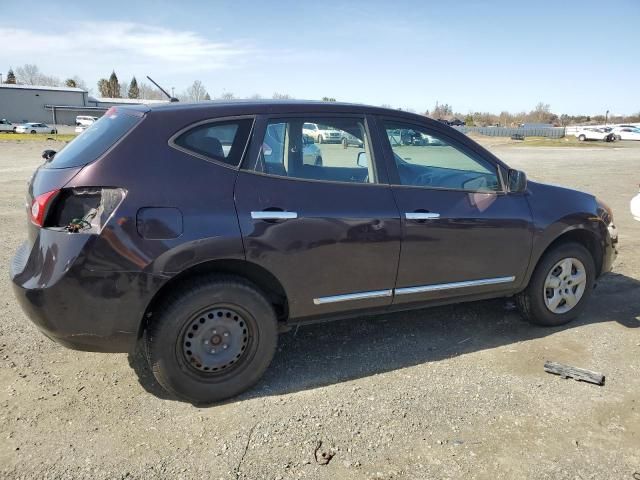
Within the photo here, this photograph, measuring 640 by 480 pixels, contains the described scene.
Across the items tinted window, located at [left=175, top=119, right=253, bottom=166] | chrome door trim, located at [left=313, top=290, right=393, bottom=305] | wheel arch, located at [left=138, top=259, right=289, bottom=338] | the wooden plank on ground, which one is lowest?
the wooden plank on ground

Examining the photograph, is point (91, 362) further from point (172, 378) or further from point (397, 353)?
point (397, 353)

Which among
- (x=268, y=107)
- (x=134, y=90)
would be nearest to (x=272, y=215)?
(x=268, y=107)

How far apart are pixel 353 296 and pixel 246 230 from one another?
938 millimetres

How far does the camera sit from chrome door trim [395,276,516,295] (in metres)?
3.71

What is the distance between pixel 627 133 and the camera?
5153cm

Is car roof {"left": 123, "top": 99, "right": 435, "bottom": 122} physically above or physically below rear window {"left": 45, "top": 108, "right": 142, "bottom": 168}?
above

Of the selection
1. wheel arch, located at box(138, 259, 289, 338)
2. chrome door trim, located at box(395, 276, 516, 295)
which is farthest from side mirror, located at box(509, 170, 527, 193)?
wheel arch, located at box(138, 259, 289, 338)

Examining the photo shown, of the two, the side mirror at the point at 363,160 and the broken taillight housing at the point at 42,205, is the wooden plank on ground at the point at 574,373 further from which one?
the broken taillight housing at the point at 42,205

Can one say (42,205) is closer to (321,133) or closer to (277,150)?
(277,150)

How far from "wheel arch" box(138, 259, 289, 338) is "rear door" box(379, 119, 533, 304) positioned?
0.89 m

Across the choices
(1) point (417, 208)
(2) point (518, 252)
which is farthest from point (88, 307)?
(2) point (518, 252)

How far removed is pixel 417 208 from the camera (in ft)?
11.9

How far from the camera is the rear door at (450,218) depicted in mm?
3645

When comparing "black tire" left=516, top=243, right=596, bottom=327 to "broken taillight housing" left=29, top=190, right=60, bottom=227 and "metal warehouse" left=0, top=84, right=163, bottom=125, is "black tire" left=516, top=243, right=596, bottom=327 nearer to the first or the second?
"broken taillight housing" left=29, top=190, right=60, bottom=227
